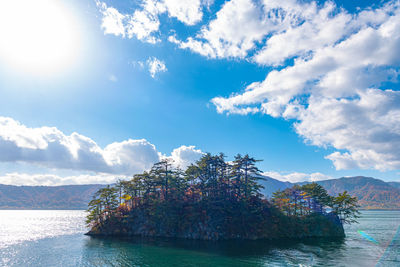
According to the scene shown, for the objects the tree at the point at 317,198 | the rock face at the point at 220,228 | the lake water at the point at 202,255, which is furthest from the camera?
the tree at the point at 317,198

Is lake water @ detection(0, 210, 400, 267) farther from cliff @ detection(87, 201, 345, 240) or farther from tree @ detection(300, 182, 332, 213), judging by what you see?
tree @ detection(300, 182, 332, 213)

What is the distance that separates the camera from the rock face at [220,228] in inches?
3063

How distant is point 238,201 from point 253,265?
39.9 meters

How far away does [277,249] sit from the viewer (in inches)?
2345

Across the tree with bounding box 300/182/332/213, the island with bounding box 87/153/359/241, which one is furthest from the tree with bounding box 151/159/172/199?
the tree with bounding box 300/182/332/213

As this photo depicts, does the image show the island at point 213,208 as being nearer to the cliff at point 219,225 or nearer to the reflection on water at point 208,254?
the cliff at point 219,225

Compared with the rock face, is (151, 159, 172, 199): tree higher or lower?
higher

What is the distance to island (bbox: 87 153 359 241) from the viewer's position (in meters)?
79.4

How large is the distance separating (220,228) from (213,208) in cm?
697

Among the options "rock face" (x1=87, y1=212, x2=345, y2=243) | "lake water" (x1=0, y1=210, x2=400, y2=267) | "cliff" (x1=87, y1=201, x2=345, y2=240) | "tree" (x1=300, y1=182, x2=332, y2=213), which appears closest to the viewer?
"lake water" (x1=0, y1=210, x2=400, y2=267)

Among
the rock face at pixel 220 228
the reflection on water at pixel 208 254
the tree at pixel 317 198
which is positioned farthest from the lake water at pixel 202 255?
the tree at pixel 317 198

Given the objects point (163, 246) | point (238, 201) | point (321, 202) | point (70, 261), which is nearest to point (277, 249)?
point (238, 201)

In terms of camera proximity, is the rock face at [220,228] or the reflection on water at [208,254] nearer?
the reflection on water at [208,254]

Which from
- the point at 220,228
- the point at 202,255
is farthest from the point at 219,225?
the point at 202,255
